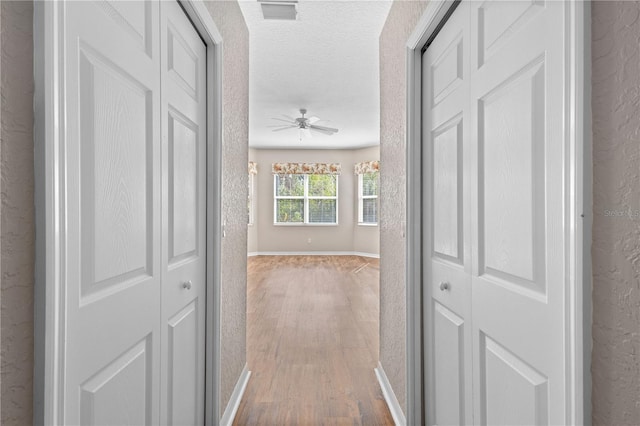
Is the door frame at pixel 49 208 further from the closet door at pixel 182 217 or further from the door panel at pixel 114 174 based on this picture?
the closet door at pixel 182 217

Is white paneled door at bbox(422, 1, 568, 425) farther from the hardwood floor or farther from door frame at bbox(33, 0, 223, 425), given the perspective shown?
door frame at bbox(33, 0, 223, 425)

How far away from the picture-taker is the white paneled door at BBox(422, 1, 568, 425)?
0.89 meters

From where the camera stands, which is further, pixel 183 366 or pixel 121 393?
pixel 183 366

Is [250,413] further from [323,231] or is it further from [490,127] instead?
[323,231]

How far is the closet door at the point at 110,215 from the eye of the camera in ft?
2.74

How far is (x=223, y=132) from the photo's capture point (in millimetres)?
1974

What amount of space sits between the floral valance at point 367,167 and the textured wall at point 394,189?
6187 mm

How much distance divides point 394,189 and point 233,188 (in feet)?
3.07

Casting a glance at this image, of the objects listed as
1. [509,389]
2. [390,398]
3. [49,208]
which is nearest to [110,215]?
[49,208]

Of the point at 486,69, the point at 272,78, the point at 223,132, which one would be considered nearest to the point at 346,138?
the point at 272,78

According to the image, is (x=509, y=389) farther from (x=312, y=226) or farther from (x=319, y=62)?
(x=312, y=226)

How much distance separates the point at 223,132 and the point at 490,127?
4.16ft

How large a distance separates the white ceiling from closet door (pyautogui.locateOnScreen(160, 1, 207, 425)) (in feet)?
3.92

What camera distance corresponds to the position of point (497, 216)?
1196mm
